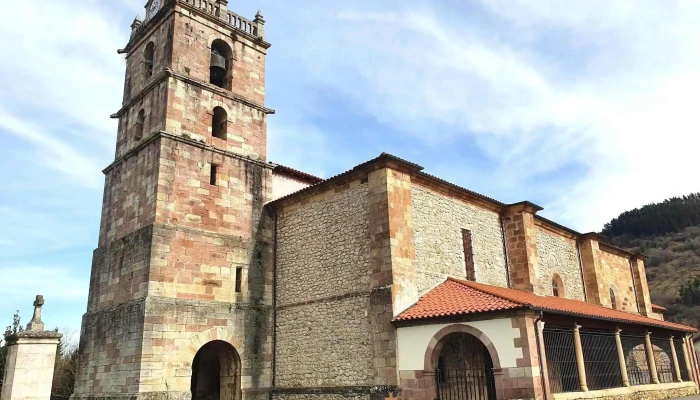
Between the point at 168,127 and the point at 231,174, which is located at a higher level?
the point at 168,127

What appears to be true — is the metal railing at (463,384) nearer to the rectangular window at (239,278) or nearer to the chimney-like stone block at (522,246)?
the chimney-like stone block at (522,246)

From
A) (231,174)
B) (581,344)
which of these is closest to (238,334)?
(231,174)

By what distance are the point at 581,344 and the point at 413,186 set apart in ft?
19.4

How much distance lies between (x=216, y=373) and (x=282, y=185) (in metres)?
6.52

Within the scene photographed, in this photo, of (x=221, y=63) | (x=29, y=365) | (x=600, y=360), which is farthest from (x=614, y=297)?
(x=29, y=365)

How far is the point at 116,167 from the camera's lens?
57.0 ft

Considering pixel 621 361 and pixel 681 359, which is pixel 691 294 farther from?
pixel 621 361

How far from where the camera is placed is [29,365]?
10.3 meters

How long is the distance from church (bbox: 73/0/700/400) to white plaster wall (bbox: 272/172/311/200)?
0.08 meters

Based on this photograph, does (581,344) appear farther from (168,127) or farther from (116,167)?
(116,167)

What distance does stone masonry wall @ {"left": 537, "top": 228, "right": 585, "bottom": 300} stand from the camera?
61.6 feet

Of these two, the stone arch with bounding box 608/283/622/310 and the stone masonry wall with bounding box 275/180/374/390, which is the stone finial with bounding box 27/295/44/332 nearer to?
the stone masonry wall with bounding box 275/180/374/390

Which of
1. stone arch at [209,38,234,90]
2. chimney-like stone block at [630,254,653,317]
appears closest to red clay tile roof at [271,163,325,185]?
stone arch at [209,38,234,90]

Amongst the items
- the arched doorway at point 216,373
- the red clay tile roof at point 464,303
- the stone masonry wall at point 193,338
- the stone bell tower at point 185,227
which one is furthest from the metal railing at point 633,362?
the arched doorway at point 216,373
